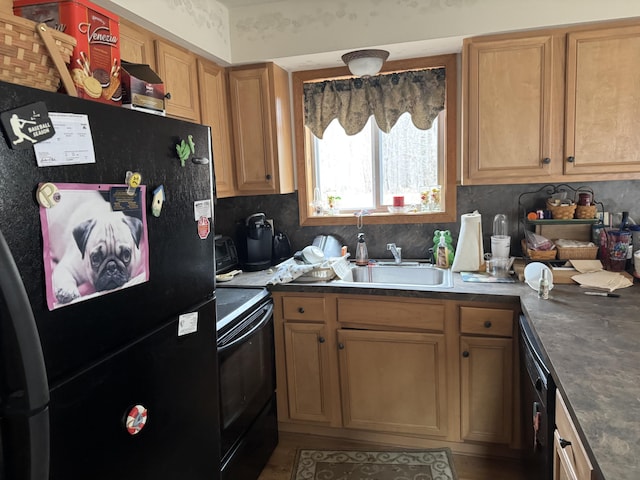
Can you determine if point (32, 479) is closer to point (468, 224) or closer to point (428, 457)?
point (428, 457)

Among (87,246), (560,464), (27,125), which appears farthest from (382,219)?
(27,125)

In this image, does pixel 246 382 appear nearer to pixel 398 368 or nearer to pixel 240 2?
pixel 398 368

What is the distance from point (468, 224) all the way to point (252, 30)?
155cm

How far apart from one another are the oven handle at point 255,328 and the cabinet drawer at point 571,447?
3.71 ft

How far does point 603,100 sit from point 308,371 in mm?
1923

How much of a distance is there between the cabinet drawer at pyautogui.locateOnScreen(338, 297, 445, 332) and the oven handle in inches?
13.9

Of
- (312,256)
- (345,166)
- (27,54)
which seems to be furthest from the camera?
(345,166)

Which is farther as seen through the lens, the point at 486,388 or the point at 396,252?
the point at 396,252

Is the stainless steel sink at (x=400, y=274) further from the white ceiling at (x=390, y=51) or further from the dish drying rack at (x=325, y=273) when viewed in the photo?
the white ceiling at (x=390, y=51)

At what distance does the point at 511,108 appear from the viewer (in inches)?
87.0

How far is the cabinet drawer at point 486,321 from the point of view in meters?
2.05

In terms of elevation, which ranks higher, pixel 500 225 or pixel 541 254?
pixel 500 225

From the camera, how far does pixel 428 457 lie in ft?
7.36

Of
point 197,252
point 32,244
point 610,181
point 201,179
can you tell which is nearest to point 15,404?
point 32,244
